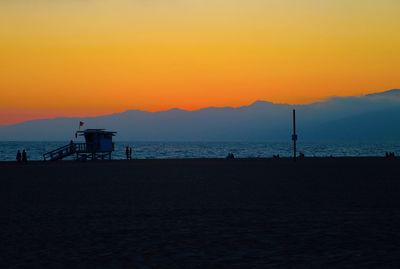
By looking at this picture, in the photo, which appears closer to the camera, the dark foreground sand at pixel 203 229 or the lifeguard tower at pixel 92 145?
the dark foreground sand at pixel 203 229

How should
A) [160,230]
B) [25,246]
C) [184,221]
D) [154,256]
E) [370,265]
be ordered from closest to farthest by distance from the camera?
[370,265]
[154,256]
[25,246]
[160,230]
[184,221]

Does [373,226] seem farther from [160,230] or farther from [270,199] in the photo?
[270,199]

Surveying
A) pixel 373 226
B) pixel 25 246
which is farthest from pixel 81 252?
pixel 373 226

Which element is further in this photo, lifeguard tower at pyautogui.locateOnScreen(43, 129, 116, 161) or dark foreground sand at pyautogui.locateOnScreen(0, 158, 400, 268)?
lifeguard tower at pyautogui.locateOnScreen(43, 129, 116, 161)

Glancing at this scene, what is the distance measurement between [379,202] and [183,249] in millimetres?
9442

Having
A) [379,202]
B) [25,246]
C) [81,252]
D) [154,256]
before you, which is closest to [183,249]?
[154,256]

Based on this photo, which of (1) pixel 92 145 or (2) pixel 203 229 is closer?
(2) pixel 203 229

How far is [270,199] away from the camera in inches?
771

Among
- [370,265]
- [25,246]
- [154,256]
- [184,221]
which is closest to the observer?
[370,265]

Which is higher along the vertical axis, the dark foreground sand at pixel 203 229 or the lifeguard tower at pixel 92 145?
the lifeguard tower at pixel 92 145

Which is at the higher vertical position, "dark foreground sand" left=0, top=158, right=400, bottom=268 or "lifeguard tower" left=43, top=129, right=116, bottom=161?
"lifeguard tower" left=43, top=129, right=116, bottom=161

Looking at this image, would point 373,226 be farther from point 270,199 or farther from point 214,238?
point 270,199

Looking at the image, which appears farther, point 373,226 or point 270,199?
point 270,199

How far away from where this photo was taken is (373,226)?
12805mm
